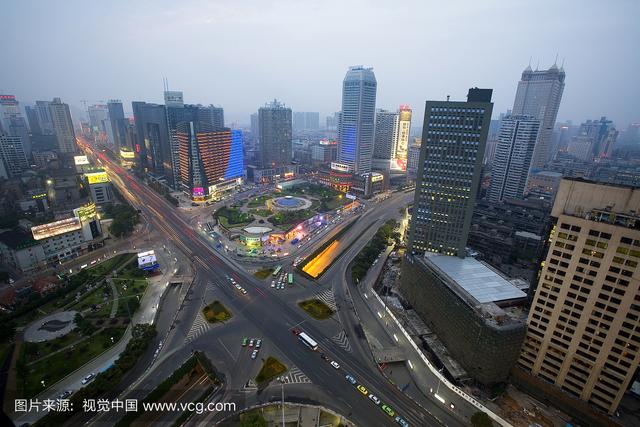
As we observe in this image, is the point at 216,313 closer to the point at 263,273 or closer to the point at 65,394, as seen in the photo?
the point at 263,273

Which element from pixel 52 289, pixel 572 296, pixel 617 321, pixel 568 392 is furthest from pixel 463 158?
pixel 52 289

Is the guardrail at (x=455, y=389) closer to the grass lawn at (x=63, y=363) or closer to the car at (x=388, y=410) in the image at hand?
the car at (x=388, y=410)

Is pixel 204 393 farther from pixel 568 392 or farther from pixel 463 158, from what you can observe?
pixel 463 158

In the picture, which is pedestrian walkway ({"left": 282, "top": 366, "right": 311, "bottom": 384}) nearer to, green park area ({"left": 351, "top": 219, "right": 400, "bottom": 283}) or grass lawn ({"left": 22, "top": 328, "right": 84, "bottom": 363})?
green park area ({"left": 351, "top": 219, "right": 400, "bottom": 283})

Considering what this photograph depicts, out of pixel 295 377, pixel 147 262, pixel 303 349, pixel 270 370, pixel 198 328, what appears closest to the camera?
pixel 295 377

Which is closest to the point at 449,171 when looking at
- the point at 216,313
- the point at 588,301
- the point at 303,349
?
the point at 588,301

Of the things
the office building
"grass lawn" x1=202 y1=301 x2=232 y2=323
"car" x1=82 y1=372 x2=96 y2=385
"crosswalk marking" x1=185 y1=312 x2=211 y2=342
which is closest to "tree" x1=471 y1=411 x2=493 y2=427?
the office building
